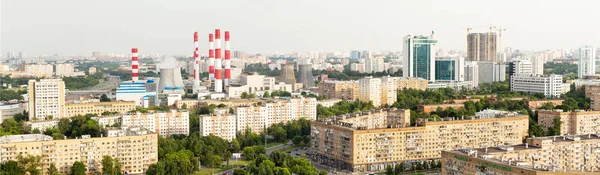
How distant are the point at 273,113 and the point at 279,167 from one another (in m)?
7.86

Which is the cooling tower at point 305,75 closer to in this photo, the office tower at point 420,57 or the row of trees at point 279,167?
the office tower at point 420,57

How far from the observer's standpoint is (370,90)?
28.1m

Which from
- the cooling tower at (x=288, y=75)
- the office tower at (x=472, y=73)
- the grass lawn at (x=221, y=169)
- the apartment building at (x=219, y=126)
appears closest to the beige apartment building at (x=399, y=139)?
the grass lawn at (x=221, y=169)

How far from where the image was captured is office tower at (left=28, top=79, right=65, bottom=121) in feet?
73.9

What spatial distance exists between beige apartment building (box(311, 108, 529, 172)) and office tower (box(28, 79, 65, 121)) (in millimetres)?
9439

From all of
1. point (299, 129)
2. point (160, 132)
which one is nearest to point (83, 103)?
point (160, 132)

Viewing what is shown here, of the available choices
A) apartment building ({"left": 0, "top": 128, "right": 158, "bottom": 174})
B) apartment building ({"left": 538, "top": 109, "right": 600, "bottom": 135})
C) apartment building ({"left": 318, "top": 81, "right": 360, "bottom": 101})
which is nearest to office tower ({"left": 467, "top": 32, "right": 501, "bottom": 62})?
apartment building ({"left": 318, "top": 81, "right": 360, "bottom": 101})

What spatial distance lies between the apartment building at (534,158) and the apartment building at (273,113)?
899cm

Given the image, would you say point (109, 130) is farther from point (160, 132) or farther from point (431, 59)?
point (431, 59)

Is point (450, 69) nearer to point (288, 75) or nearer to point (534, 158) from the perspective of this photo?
point (288, 75)

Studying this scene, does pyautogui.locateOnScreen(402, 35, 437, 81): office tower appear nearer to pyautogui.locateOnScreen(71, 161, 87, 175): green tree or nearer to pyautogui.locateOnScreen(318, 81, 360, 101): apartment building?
pyautogui.locateOnScreen(318, 81, 360, 101): apartment building

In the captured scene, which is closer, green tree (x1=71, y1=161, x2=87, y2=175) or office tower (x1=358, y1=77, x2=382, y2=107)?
green tree (x1=71, y1=161, x2=87, y2=175)

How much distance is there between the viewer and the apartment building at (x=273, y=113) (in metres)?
20.9

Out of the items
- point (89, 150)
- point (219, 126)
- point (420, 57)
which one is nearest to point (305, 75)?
point (420, 57)
